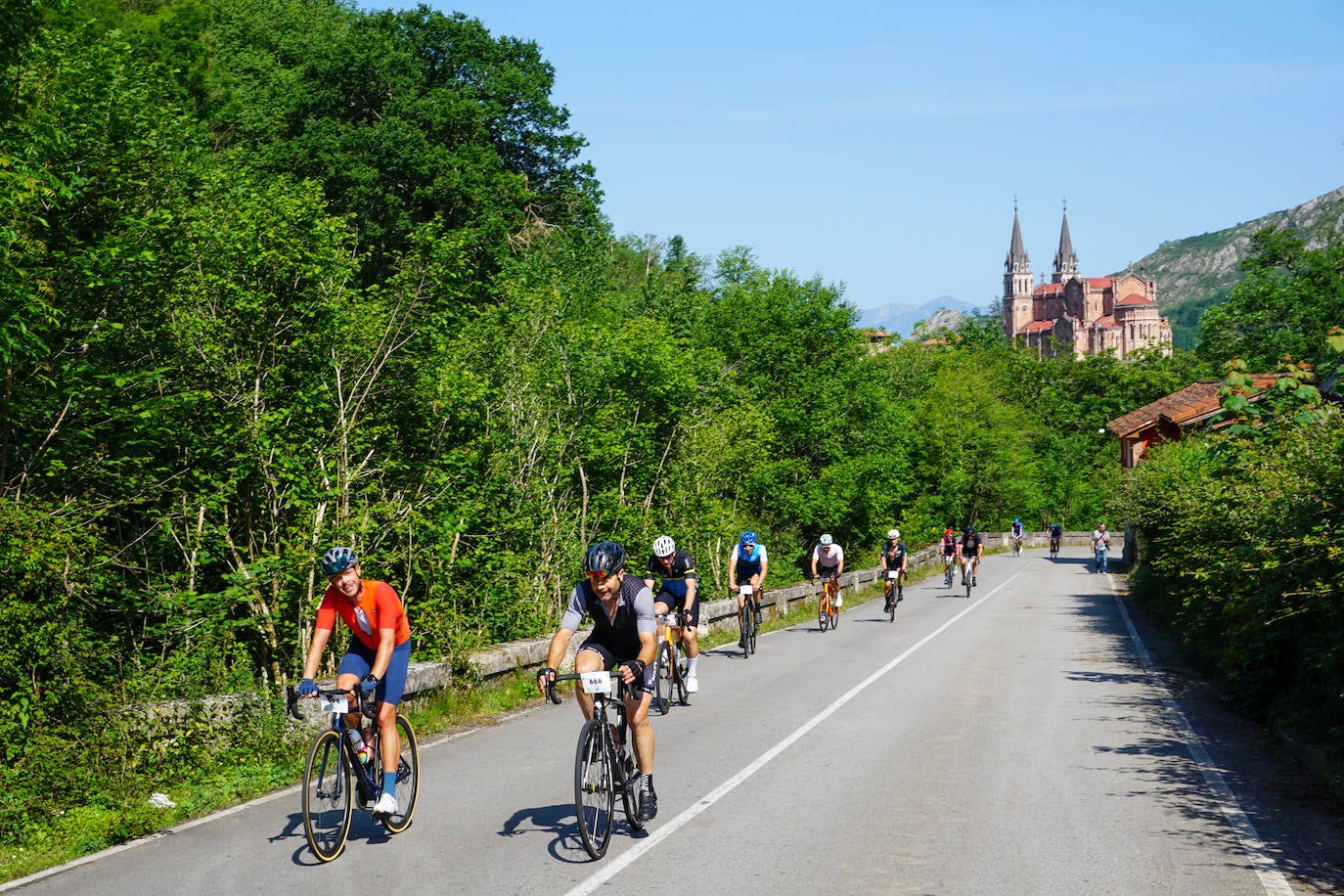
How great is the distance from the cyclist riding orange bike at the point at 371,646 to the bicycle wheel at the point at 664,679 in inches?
216

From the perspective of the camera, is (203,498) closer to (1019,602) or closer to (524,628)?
(524,628)

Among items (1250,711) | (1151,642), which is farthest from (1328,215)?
(1250,711)

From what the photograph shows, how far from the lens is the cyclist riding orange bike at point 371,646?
7074mm

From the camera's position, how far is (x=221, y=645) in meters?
11.3

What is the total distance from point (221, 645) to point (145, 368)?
275cm

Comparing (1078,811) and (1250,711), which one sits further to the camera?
(1250,711)

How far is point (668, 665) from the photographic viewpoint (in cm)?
1306

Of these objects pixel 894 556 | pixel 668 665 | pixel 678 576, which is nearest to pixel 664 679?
pixel 668 665

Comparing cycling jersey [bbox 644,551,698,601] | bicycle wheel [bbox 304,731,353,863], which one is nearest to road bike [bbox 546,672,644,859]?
bicycle wheel [bbox 304,731,353,863]

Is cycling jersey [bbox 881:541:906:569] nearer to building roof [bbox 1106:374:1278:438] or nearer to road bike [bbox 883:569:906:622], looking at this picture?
road bike [bbox 883:569:906:622]

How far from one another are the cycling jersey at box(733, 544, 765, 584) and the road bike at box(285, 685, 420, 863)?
407 inches

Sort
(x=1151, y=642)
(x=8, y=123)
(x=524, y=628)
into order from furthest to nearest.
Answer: (x=1151, y=642) → (x=524, y=628) → (x=8, y=123)

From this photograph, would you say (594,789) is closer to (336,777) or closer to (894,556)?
(336,777)

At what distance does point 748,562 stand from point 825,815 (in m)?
9.73
